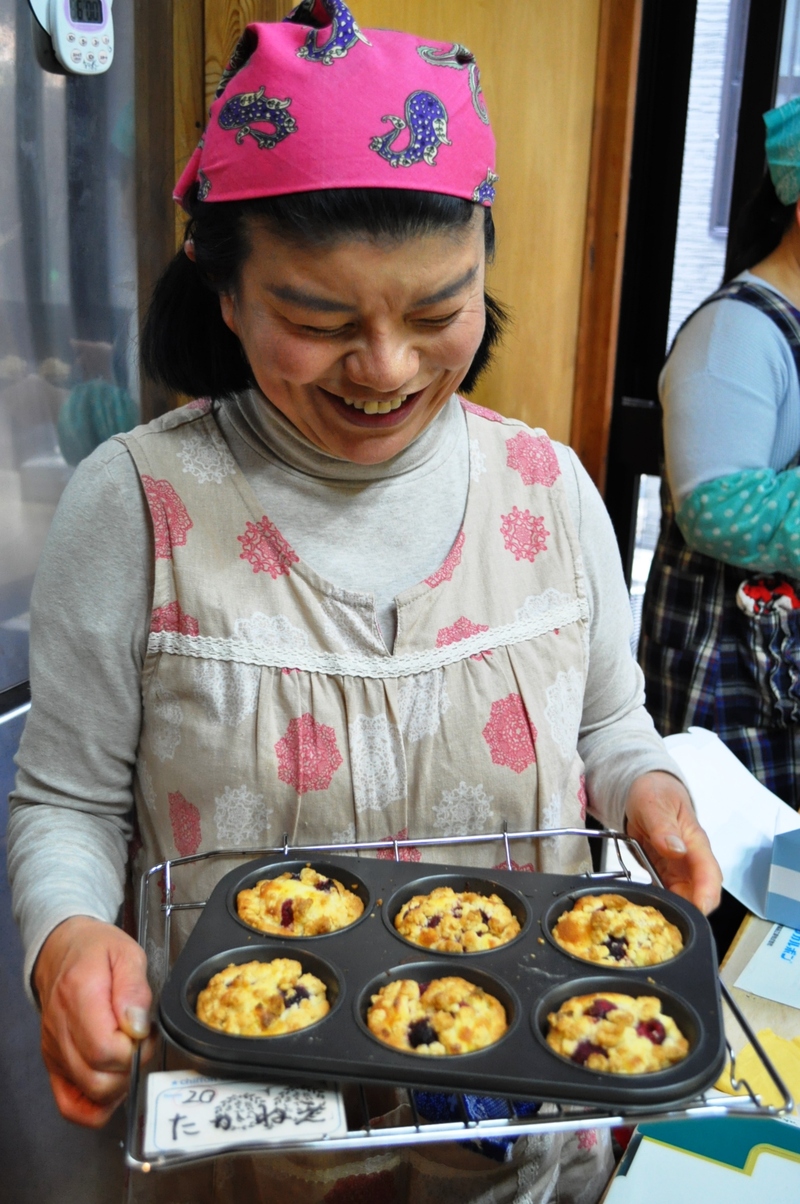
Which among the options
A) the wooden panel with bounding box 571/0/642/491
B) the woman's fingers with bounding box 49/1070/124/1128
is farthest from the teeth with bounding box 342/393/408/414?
the wooden panel with bounding box 571/0/642/491

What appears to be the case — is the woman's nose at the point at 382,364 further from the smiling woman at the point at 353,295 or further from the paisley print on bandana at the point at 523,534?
the paisley print on bandana at the point at 523,534

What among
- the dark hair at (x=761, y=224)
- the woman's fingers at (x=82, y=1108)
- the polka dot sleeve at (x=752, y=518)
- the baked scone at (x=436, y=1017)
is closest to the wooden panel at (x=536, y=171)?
the dark hair at (x=761, y=224)

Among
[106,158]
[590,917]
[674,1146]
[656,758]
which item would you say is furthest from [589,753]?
[106,158]

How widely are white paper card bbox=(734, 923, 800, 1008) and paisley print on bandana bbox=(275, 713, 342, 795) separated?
622mm

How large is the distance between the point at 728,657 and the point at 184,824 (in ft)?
3.91

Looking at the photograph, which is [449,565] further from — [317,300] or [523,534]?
[317,300]

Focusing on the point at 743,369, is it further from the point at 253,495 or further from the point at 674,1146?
the point at 674,1146

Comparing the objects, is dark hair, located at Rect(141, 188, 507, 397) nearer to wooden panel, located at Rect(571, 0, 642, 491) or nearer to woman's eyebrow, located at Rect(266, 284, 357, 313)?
woman's eyebrow, located at Rect(266, 284, 357, 313)

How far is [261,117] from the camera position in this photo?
959 mm

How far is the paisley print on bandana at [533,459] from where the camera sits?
1.31m

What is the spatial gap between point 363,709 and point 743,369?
3.55 feet

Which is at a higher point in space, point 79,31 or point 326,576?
point 79,31

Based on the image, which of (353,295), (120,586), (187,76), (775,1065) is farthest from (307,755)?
(187,76)

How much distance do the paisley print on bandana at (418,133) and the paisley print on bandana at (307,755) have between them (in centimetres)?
58
